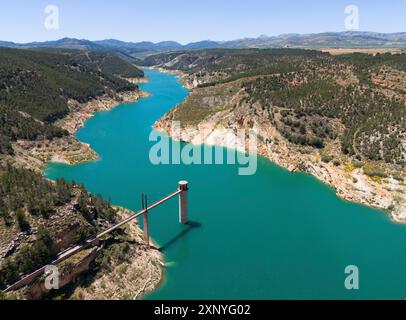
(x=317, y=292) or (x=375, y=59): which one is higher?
(x=375, y=59)

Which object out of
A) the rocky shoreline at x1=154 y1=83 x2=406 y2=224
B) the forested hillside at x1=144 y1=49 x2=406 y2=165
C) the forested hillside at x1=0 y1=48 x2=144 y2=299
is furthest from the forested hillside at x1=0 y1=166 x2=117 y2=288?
the forested hillside at x1=144 y1=49 x2=406 y2=165

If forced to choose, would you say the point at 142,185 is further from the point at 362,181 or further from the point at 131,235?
the point at 362,181

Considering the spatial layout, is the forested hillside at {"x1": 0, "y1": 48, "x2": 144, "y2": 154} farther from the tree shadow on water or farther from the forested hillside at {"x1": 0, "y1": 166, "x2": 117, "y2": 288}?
the tree shadow on water

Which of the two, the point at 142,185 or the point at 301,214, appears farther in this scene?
the point at 142,185

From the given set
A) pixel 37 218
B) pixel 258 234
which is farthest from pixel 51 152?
pixel 258 234

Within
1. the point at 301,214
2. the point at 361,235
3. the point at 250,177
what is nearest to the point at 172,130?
the point at 250,177

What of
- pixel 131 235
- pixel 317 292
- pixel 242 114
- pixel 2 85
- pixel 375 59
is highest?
pixel 375 59

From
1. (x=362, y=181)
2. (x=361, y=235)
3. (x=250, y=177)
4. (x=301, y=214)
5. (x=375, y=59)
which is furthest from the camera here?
(x=375, y=59)

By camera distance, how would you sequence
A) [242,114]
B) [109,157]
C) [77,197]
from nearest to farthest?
1. [77,197]
2. [109,157]
3. [242,114]

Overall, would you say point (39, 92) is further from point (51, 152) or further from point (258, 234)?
point (258, 234)
